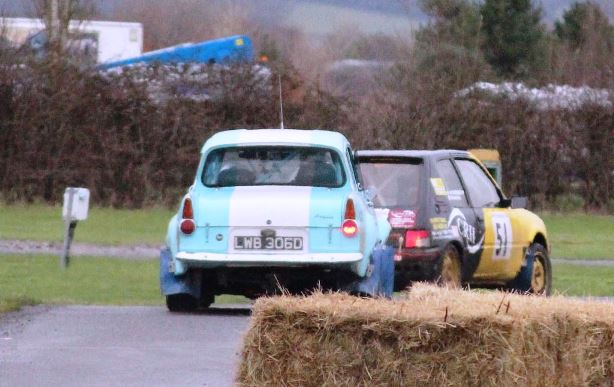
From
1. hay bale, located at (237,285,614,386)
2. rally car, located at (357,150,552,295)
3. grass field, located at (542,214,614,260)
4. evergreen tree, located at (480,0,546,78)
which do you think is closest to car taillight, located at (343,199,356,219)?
rally car, located at (357,150,552,295)

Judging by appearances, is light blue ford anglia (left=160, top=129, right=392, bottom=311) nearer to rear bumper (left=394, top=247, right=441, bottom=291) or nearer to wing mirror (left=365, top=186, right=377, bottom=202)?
wing mirror (left=365, top=186, right=377, bottom=202)

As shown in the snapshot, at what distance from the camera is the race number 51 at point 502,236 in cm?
1562

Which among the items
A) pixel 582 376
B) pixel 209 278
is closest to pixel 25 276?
pixel 209 278

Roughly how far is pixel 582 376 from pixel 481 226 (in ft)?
24.1

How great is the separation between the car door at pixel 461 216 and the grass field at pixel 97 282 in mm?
1018

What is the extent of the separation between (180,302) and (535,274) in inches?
166

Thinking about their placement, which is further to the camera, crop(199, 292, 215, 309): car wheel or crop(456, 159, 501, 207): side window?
crop(456, 159, 501, 207): side window

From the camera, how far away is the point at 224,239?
521 inches

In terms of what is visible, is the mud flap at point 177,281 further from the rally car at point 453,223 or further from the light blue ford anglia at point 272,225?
the rally car at point 453,223

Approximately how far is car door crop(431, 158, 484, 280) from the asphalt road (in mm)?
2148

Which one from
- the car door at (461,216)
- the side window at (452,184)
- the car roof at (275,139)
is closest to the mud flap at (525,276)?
Result: the car door at (461,216)

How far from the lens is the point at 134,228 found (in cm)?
2670

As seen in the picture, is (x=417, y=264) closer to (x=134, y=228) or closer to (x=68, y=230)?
(x=68, y=230)

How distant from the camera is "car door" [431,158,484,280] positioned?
49.0 ft
